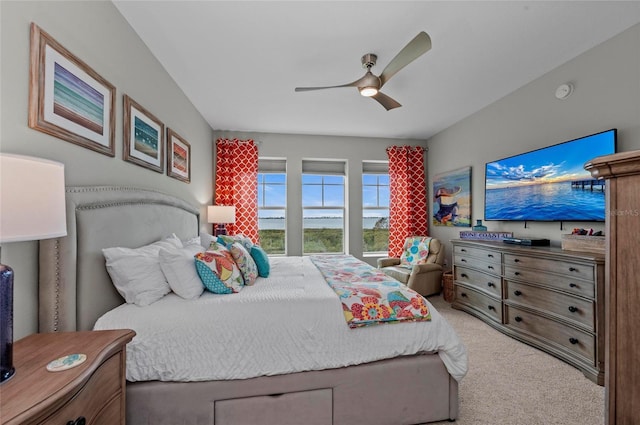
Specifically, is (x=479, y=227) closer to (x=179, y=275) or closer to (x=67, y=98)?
(x=179, y=275)

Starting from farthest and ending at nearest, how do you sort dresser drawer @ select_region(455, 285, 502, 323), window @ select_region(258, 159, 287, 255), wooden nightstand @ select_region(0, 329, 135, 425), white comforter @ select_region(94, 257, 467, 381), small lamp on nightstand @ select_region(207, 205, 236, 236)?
1. window @ select_region(258, 159, 287, 255)
2. small lamp on nightstand @ select_region(207, 205, 236, 236)
3. dresser drawer @ select_region(455, 285, 502, 323)
4. white comforter @ select_region(94, 257, 467, 381)
5. wooden nightstand @ select_region(0, 329, 135, 425)

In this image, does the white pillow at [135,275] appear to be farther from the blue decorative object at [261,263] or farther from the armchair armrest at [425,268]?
the armchair armrest at [425,268]

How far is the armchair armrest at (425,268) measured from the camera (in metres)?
3.96

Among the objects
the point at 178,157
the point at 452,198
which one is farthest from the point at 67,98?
the point at 452,198

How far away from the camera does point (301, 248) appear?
16.1 feet

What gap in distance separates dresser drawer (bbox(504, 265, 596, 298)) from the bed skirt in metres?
1.37

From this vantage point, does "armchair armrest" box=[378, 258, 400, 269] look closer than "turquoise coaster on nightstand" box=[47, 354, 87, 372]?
No

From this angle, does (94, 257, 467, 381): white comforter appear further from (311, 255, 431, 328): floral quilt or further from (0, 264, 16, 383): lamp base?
(0, 264, 16, 383): lamp base

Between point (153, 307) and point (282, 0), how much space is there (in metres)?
2.09

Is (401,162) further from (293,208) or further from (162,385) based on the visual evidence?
(162,385)

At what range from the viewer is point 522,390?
2.00 meters

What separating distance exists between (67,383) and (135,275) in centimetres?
87

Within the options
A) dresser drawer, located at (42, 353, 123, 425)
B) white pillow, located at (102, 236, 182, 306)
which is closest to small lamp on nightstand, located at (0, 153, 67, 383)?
dresser drawer, located at (42, 353, 123, 425)

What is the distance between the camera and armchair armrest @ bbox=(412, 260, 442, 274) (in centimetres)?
396
